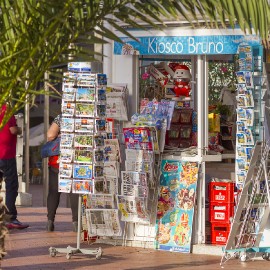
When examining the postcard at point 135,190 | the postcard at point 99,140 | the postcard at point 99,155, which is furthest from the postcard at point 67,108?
the postcard at point 135,190

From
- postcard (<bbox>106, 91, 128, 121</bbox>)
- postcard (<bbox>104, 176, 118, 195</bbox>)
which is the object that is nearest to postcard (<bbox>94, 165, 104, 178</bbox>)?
postcard (<bbox>104, 176, 118, 195</bbox>)

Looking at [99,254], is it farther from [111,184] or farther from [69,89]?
[69,89]

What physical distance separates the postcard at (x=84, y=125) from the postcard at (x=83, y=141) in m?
0.07

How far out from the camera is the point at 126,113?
39.5 feet

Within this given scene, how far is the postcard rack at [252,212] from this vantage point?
1070 cm

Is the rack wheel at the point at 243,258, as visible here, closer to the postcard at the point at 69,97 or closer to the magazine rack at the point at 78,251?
the magazine rack at the point at 78,251

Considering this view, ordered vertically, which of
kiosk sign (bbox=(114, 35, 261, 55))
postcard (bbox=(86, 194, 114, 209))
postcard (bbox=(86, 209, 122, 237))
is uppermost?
kiosk sign (bbox=(114, 35, 261, 55))

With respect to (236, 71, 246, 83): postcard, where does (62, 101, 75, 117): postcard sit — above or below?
below

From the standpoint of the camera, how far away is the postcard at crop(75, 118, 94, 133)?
35.5 feet

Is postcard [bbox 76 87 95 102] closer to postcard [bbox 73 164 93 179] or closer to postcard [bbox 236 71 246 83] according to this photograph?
postcard [bbox 73 164 93 179]

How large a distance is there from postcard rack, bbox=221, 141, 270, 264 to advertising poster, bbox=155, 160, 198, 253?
2.69 ft

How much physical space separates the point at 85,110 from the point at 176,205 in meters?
1.65

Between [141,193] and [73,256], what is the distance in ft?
3.51

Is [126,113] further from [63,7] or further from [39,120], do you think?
[39,120]
